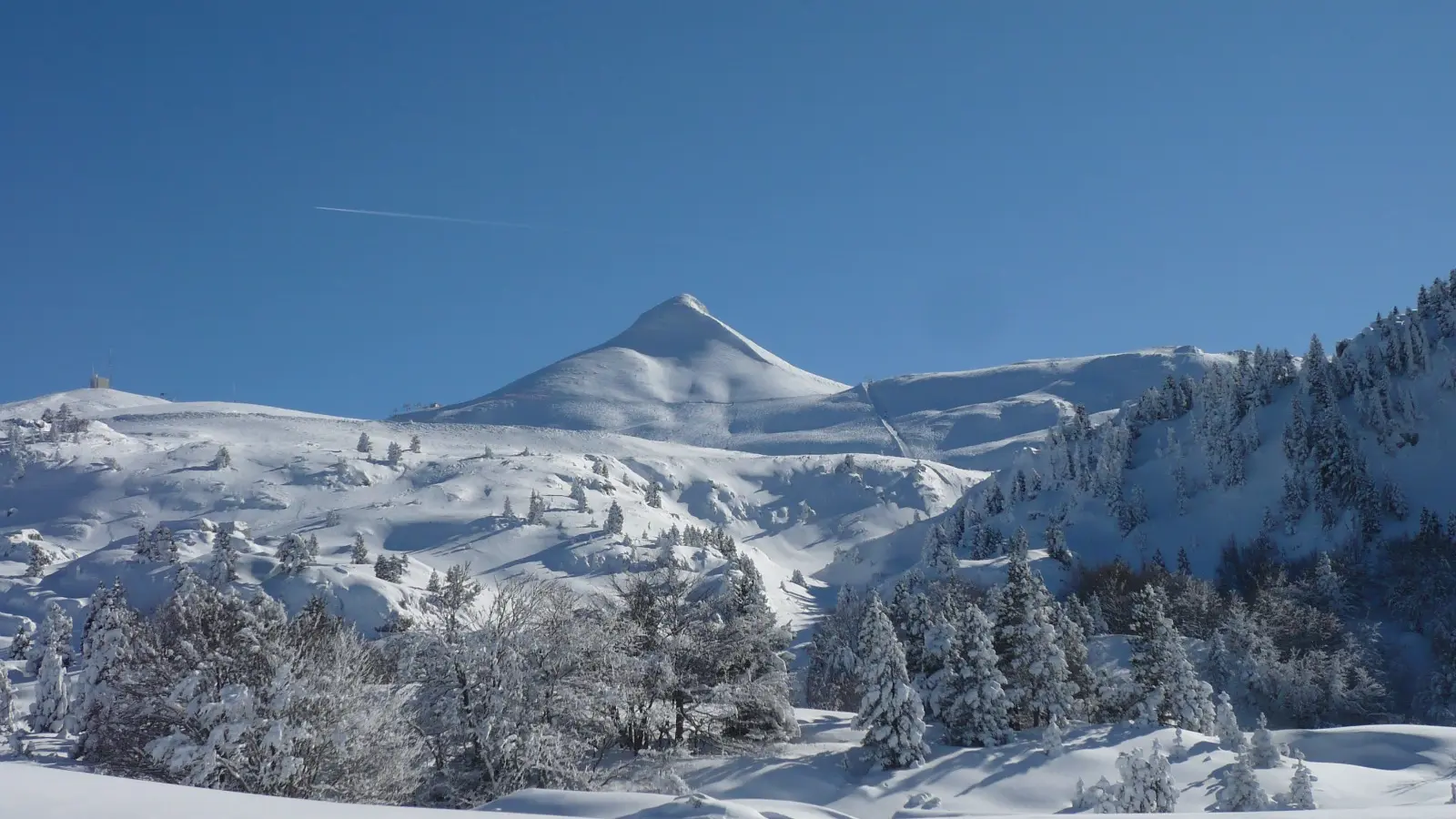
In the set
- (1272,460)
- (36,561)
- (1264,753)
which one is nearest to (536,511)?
(36,561)

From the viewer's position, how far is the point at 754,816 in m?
10.4

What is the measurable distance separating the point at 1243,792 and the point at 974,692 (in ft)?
36.6

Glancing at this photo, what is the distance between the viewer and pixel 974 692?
109 ft

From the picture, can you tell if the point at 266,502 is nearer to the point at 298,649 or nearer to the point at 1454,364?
the point at 298,649

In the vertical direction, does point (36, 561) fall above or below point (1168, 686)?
above

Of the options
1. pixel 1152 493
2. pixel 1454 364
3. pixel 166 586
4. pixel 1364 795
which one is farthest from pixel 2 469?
pixel 1454 364

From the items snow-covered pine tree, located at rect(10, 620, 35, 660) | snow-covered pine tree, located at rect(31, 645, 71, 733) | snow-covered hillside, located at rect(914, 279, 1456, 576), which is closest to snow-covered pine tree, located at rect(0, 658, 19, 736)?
snow-covered pine tree, located at rect(31, 645, 71, 733)

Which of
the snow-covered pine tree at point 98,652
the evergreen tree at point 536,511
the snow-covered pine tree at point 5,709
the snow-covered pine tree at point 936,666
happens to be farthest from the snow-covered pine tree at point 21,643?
the snow-covered pine tree at point 936,666

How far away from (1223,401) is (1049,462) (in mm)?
23146

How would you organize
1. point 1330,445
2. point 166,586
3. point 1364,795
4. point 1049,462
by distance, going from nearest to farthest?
1. point 1364,795
2. point 166,586
3. point 1330,445
4. point 1049,462

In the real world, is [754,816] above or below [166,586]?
below

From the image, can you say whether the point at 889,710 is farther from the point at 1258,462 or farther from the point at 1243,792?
the point at 1258,462

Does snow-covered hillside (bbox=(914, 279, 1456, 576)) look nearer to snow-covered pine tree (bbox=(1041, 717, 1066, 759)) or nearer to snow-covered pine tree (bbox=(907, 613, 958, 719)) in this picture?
snow-covered pine tree (bbox=(907, 613, 958, 719))

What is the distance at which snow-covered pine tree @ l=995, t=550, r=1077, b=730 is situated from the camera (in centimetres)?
3562
